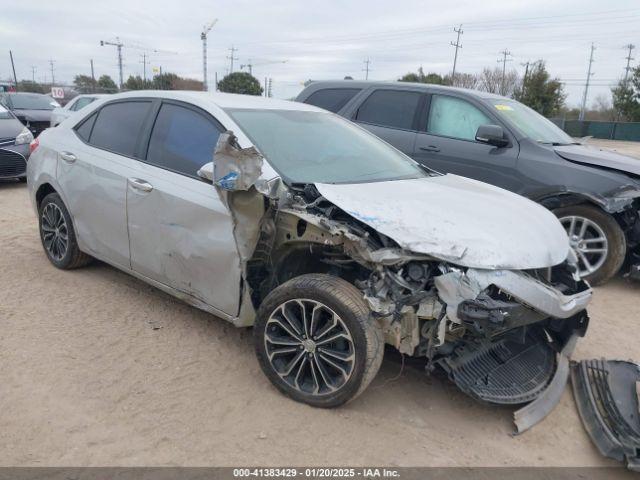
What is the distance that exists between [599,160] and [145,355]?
470 cm

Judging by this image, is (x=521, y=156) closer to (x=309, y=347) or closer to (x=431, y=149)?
(x=431, y=149)

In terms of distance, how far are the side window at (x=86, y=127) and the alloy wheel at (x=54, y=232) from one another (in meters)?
0.68

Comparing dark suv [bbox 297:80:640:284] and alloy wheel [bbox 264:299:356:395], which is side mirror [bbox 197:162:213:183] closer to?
alloy wheel [bbox 264:299:356:395]

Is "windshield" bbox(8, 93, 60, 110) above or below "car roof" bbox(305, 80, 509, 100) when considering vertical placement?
below

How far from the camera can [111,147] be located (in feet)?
14.3

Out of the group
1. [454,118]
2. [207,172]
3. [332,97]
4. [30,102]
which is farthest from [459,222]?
[30,102]

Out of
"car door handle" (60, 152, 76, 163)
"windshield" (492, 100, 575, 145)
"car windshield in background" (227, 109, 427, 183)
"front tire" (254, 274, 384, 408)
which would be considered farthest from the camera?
"windshield" (492, 100, 575, 145)

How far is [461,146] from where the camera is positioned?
19.8ft

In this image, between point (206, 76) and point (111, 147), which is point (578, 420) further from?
point (206, 76)

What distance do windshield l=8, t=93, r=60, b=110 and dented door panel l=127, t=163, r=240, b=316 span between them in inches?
572

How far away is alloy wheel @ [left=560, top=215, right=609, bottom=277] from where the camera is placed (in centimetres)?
532

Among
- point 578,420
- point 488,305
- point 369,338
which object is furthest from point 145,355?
point 578,420

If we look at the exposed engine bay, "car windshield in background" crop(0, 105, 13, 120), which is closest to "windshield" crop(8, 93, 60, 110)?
"car windshield in background" crop(0, 105, 13, 120)

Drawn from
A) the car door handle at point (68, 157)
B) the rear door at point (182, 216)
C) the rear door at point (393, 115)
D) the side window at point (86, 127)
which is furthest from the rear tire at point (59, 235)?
the rear door at point (393, 115)
